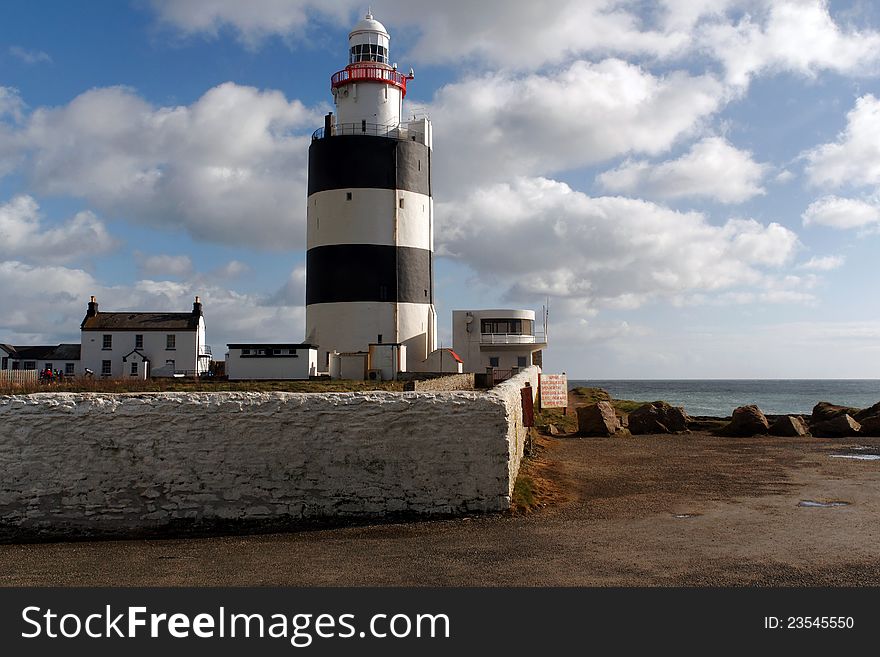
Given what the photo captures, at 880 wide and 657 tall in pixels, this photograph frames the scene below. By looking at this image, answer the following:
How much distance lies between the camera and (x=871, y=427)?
21.4m

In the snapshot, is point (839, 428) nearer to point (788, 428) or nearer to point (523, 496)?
point (788, 428)

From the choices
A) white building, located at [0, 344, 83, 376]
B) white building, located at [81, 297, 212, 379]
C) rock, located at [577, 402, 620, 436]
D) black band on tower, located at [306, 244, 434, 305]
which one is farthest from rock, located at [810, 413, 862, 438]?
white building, located at [0, 344, 83, 376]

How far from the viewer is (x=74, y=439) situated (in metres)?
9.85

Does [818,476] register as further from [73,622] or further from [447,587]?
[73,622]

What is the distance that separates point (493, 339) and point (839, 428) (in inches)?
1016

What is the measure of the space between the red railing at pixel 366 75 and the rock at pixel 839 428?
26.0 m

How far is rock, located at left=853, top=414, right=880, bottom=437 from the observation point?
21.2 m

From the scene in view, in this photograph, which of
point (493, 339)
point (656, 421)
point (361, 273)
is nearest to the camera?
point (656, 421)

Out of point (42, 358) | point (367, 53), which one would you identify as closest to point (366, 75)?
point (367, 53)

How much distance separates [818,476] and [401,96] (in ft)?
99.7

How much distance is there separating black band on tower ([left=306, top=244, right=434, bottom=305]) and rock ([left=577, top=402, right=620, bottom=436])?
15.8m

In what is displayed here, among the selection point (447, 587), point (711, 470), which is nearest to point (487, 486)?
Answer: point (447, 587)

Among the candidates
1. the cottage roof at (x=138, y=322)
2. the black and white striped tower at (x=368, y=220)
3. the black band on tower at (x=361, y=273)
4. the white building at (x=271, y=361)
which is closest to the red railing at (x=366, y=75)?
the black and white striped tower at (x=368, y=220)

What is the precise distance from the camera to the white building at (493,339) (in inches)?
1790
